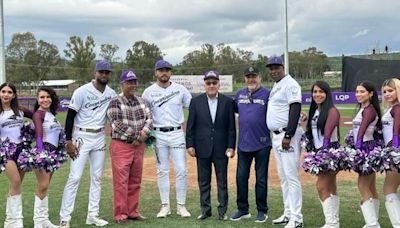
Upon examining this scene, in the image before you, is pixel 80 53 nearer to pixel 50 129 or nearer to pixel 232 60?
pixel 232 60

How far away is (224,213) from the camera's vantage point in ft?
23.0

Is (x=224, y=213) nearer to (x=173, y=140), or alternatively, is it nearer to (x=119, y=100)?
(x=173, y=140)

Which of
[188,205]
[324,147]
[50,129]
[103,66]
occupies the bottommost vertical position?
[188,205]

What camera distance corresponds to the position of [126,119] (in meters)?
6.85

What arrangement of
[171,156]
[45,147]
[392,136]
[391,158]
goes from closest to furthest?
1. [391,158]
2. [392,136]
3. [45,147]
4. [171,156]

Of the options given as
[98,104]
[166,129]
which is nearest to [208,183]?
[166,129]

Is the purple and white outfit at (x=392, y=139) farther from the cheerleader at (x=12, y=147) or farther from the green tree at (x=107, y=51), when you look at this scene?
the green tree at (x=107, y=51)

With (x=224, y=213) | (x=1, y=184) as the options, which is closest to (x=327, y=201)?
(x=224, y=213)

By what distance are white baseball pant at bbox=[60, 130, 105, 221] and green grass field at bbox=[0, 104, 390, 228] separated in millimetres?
326

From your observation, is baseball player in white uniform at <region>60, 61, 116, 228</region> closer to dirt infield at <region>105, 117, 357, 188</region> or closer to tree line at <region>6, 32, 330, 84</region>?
dirt infield at <region>105, 117, 357, 188</region>

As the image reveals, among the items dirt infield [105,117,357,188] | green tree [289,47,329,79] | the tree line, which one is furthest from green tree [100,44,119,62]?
dirt infield [105,117,357,188]

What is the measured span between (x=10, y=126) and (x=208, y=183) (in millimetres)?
2739

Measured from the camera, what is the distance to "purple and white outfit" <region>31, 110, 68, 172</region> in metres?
6.14

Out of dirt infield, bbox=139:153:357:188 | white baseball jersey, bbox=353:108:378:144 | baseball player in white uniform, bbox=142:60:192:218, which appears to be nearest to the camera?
white baseball jersey, bbox=353:108:378:144
